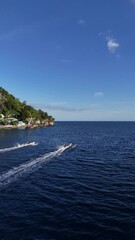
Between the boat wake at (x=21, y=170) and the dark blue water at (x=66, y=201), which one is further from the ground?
the boat wake at (x=21, y=170)

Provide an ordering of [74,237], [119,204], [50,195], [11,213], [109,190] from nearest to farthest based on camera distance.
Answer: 1. [74,237]
2. [11,213]
3. [119,204]
4. [50,195]
5. [109,190]

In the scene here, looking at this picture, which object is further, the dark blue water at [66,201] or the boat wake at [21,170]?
the boat wake at [21,170]

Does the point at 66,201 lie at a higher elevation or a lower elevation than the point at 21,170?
lower

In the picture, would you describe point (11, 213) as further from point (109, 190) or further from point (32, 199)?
point (109, 190)

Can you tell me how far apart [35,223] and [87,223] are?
456 centimetres

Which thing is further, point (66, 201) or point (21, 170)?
point (21, 170)

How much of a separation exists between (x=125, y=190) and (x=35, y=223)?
1472cm

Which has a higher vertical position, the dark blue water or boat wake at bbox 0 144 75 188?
boat wake at bbox 0 144 75 188

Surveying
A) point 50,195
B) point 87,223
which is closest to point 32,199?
point 50,195

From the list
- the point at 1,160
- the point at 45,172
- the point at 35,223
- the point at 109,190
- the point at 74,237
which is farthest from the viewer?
the point at 1,160

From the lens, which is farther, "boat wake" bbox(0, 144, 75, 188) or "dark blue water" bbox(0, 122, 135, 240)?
"boat wake" bbox(0, 144, 75, 188)

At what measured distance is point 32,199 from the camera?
31.6 m

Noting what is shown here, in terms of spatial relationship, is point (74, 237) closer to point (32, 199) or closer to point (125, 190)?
point (32, 199)

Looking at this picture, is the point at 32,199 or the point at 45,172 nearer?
the point at 32,199
